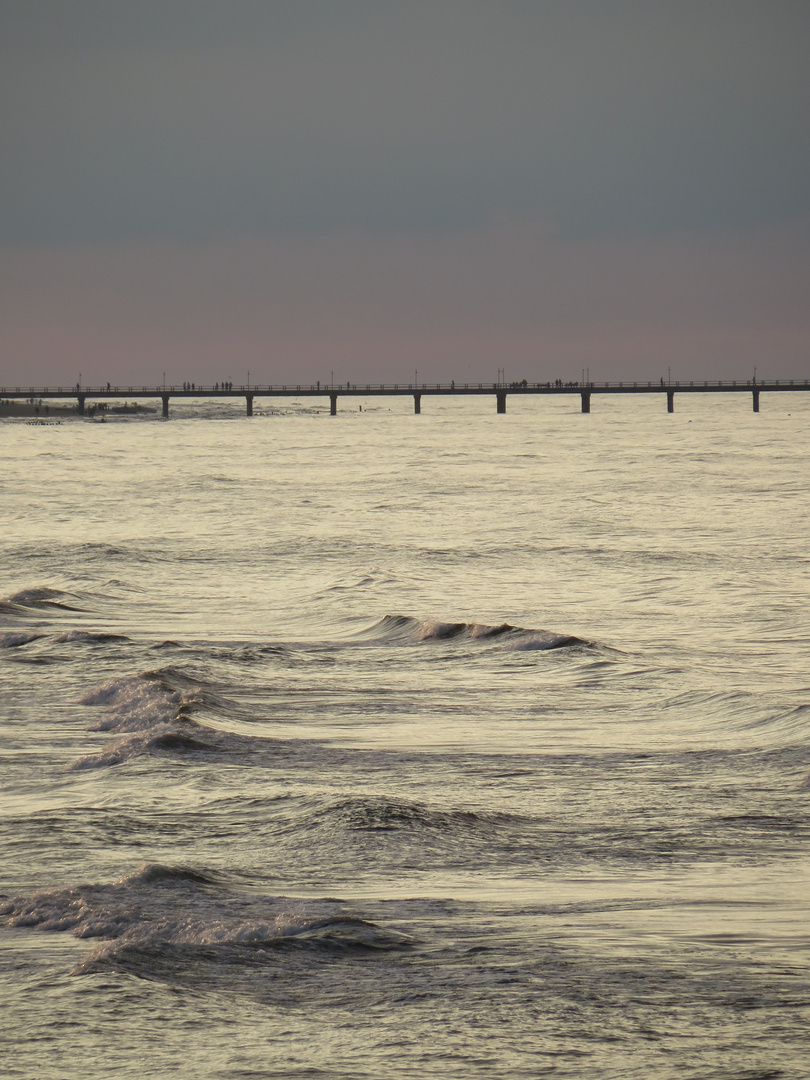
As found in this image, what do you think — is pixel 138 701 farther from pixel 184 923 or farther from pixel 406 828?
pixel 184 923

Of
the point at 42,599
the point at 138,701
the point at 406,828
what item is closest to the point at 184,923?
the point at 406,828

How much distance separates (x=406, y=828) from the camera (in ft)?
28.2

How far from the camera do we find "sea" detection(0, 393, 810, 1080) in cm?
561

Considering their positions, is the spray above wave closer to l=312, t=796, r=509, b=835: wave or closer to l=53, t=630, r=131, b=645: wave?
l=53, t=630, r=131, b=645: wave

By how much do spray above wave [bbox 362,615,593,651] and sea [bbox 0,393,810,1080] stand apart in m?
0.08

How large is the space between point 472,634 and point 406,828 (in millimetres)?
8972

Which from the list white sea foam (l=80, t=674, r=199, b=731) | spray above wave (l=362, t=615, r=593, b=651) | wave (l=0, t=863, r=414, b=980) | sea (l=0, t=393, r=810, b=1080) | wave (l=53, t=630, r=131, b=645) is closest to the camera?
sea (l=0, t=393, r=810, b=1080)

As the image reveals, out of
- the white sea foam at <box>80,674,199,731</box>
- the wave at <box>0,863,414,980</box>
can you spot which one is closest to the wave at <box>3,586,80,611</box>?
the white sea foam at <box>80,674,199,731</box>

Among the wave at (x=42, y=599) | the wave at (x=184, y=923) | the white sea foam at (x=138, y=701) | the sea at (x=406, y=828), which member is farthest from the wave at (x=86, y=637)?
the wave at (x=184, y=923)

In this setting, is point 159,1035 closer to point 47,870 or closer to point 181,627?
point 47,870

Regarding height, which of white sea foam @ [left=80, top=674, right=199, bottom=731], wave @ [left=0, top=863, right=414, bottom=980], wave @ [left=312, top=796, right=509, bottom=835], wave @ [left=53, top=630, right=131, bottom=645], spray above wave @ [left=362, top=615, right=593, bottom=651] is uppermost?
wave @ [left=0, top=863, right=414, bottom=980]

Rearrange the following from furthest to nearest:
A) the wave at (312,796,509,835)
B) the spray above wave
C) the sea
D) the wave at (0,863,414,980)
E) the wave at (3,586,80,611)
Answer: the wave at (3,586,80,611), the spray above wave, the wave at (312,796,509,835), the wave at (0,863,414,980), the sea

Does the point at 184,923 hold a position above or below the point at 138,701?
above

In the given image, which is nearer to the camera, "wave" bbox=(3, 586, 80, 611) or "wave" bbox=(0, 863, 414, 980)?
"wave" bbox=(0, 863, 414, 980)
